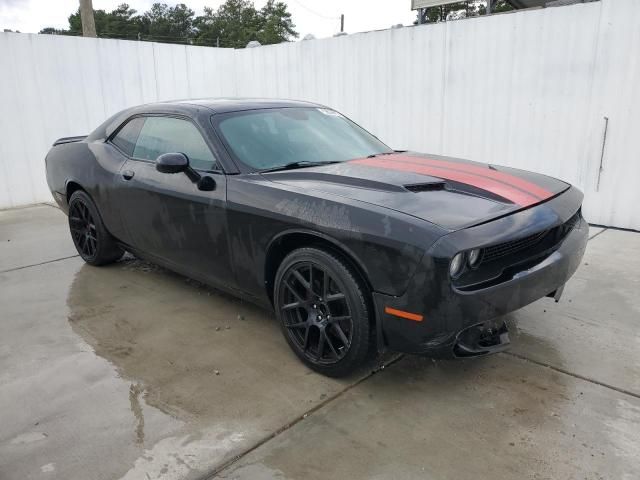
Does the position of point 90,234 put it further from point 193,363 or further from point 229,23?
point 229,23

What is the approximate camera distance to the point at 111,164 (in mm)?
4316

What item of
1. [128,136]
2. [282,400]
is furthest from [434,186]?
[128,136]

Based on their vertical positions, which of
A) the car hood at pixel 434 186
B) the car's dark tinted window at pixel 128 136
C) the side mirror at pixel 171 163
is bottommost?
the car hood at pixel 434 186

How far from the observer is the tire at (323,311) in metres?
2.64

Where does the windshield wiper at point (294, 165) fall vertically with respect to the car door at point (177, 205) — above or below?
above

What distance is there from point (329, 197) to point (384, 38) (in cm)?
559

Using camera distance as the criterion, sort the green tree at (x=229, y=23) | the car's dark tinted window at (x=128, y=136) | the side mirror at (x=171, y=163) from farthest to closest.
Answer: the green tree at (x=229, y=23) → the car's dark tinted window at (x=128, y=136) → the side mirror at (x=171, y=163)

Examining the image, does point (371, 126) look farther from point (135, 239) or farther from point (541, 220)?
point (541, 220)

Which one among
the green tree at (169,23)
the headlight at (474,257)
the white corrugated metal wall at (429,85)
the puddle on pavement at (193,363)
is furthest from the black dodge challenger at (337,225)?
the green tree at (169,23)

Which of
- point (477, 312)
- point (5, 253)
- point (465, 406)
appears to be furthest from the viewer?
point (5, 253)

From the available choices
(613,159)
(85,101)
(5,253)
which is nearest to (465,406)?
(613,159)

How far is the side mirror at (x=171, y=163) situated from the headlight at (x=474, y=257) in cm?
190

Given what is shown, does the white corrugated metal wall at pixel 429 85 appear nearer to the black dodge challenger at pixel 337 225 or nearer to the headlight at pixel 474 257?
the black dodge challenger at pixel 337 225

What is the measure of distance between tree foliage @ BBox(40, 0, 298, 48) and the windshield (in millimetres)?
50297
